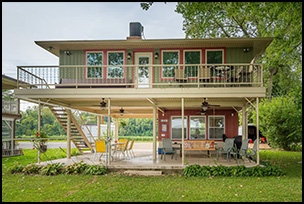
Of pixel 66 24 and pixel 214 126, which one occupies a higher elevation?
pixel 66 24

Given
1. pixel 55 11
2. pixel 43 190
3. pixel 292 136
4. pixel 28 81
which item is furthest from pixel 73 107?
pixel 55 11

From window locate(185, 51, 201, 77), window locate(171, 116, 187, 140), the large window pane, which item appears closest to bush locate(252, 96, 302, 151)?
window locate(171, 116, 187, 140)

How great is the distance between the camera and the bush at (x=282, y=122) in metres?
18.7

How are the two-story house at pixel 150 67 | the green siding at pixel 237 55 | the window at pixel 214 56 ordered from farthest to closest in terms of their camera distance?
the window at pixel 214 56 → the green siding at pixel 237 55 → the two-story house at pixel 150 67

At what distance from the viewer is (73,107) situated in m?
13.5

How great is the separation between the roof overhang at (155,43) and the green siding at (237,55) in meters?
0.22

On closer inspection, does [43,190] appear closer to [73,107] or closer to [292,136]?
[73,107]

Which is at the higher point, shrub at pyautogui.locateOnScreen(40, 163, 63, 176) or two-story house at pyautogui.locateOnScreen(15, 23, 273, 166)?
two-story house at pyautogui.locateOnScreen(15, 23, 273, 166)

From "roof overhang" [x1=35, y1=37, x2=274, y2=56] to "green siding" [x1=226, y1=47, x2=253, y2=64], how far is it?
22cm

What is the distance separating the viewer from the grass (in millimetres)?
6547

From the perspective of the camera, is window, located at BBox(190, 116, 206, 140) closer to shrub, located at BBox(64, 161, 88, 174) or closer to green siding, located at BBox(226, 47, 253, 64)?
green siding, located at BBox(226, 47, 253, 64)

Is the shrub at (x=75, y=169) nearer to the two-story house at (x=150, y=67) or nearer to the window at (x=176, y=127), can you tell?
the two-story house at (x=150, y=67)

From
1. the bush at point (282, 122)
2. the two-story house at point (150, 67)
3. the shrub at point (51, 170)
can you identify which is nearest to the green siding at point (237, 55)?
the two-story house at point (150, 67)

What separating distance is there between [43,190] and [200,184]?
14.2ft
